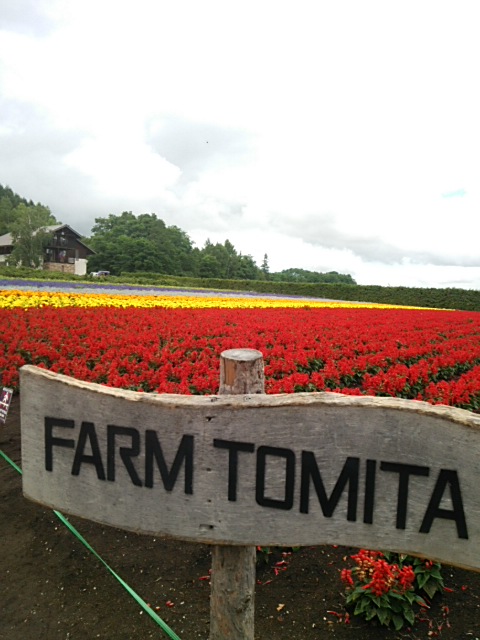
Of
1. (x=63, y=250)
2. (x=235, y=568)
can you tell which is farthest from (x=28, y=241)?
(x=235, y=568)

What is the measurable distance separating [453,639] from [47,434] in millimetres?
2140

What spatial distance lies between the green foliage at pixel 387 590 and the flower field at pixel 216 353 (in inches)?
68.8

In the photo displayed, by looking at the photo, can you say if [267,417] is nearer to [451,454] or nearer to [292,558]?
[451,454]

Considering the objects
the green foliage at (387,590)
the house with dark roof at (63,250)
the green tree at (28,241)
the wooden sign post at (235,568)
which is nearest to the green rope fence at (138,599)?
the wooden sign post at (235,568)

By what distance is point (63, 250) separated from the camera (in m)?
59.4

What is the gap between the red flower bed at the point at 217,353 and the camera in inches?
201

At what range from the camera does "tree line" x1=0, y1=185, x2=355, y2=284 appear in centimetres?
4944

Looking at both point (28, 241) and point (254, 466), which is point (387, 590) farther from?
point (28, 241)

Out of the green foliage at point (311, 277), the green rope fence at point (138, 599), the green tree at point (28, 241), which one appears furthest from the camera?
the green foliage at point (311, 277)

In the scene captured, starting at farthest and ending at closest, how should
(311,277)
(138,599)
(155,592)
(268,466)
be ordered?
(311,277) → (155,592) → (138,599) → (268,466)

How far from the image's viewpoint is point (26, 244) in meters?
48.5

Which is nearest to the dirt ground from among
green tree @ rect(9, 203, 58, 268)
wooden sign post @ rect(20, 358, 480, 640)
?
wooden sign post @ rect(20, 358, 480, 640)

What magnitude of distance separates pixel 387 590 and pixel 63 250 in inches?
2512

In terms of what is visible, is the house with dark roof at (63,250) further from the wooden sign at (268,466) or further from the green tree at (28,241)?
the wooden sign at (268,466)
